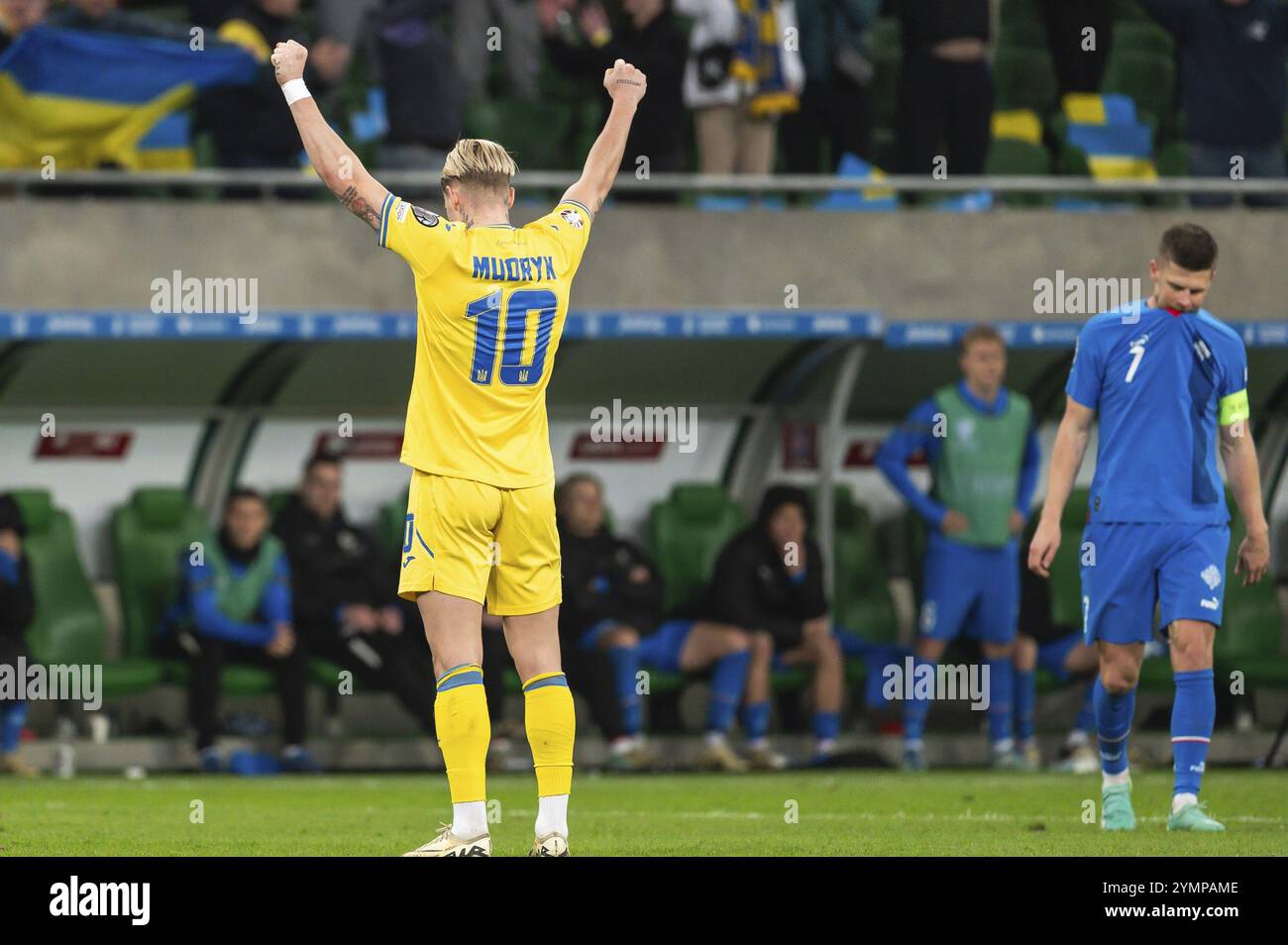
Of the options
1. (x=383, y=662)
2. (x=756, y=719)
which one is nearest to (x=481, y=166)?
(x=383, y=662)

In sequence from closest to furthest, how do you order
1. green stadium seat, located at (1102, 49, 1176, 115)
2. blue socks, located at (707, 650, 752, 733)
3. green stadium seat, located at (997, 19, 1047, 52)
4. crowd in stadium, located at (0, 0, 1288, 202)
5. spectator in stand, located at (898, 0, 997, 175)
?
1. blue socks, located at (707, 650, 752, 733)
2. crowd in stadium, located at (0, 0, 1288, 202)
3. spectator in stand, located at (898, 0, 997, 175)
4. green stadium seat, located at (997, 19, 1047, 52)
5. green stadium seat, located at (1102, 49, 1176, 115)

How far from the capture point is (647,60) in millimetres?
13711

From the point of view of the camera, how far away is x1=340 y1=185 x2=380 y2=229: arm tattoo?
22.2 feet

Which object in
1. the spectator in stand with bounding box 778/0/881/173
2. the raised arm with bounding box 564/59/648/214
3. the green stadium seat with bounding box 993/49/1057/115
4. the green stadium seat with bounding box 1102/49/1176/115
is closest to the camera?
the raised arm with bounding box 564/59/648/214

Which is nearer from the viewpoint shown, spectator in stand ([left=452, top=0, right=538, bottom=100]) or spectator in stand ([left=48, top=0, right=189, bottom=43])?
spectator in stand ([left=48, top=0, right=189, bottom=43])

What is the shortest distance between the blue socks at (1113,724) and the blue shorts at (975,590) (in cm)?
465

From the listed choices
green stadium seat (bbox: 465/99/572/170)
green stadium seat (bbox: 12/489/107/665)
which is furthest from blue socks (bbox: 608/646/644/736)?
green stadium seat (bbox: 465/99/572/170)

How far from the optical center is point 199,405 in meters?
13.8

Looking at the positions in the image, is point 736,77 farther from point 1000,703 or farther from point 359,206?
point 359,206

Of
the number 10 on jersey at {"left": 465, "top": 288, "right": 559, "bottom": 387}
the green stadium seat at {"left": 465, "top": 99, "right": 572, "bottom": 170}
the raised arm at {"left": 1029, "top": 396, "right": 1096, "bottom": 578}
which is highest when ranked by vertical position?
the green stadium seat at {"left": 465, "top": 99, "right": 572, "bottom": 170}

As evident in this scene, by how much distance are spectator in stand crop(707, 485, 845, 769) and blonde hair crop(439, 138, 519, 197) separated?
666 cm

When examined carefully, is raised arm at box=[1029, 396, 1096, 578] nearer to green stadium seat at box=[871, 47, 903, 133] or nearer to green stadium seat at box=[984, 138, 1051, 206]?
green stadium seat at box=[984, 138, 1051, 206]

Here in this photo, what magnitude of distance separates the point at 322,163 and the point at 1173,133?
1032 cm
